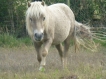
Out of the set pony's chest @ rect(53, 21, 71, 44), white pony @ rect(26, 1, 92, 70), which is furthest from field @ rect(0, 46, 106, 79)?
pony's chest @ rect(53, 21, 71, 44)

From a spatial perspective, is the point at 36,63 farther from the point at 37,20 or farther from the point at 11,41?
the point at 11,41

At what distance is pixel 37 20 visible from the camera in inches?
356

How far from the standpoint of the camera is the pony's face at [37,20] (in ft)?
29.2

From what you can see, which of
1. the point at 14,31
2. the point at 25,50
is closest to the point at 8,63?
the point at 25,50

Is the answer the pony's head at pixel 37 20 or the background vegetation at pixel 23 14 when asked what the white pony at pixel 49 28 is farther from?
the background vegetation at pixel 23 14

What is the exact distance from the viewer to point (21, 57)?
490 inches

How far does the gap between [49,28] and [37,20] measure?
687 mm

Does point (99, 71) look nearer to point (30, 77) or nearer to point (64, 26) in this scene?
point (30, 77)

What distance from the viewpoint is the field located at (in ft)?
25.0

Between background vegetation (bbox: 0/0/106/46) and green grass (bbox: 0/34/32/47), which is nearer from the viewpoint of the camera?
green grass (bbox: 0/34/32/47)

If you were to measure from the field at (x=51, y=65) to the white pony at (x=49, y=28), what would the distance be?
0.42 meters

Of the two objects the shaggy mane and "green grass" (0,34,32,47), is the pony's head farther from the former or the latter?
"green grass" (0,34,32,47)

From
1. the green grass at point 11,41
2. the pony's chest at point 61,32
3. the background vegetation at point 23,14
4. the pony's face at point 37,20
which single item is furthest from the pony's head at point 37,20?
the background vegetation at point 23,14

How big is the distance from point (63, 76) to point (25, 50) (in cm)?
660
